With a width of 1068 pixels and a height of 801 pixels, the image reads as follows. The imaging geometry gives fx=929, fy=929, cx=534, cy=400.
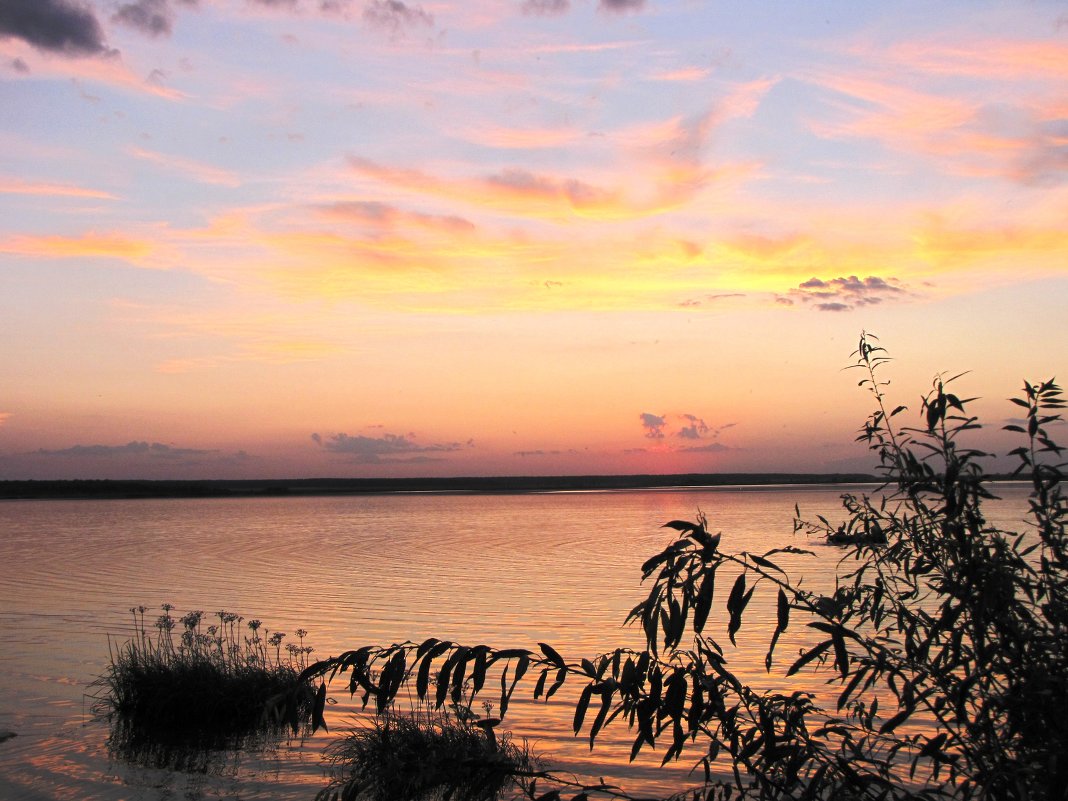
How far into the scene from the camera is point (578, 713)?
12.4 ft

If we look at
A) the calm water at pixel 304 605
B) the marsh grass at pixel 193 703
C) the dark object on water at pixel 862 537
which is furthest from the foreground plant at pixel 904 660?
the marsh grass at pixel 193 703

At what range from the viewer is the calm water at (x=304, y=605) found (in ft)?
34.5

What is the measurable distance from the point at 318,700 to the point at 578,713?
1048 millimetres

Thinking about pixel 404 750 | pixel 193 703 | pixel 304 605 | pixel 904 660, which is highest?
pixel 904 660

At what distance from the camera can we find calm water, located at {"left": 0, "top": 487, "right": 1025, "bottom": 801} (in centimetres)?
1052

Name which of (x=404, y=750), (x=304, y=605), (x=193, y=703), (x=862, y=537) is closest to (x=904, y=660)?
(x=862, y=537)

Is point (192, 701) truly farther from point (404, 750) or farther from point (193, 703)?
point (404, 750)

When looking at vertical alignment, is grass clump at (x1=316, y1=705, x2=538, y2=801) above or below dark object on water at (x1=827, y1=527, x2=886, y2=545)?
below

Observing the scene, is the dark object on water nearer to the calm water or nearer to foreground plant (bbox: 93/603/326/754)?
the calm water

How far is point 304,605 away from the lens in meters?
26.0

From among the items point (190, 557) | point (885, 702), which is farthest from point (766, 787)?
point (190, 557)

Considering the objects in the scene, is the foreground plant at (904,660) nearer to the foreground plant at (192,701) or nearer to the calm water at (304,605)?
the calm water at (304,605)

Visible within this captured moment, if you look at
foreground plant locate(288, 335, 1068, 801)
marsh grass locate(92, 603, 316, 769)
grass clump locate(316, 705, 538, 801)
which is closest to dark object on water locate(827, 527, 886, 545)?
foreground plant locate(288, 335, 1068, 801)

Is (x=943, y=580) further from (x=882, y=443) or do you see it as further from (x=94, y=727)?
(x=94, y=727)
